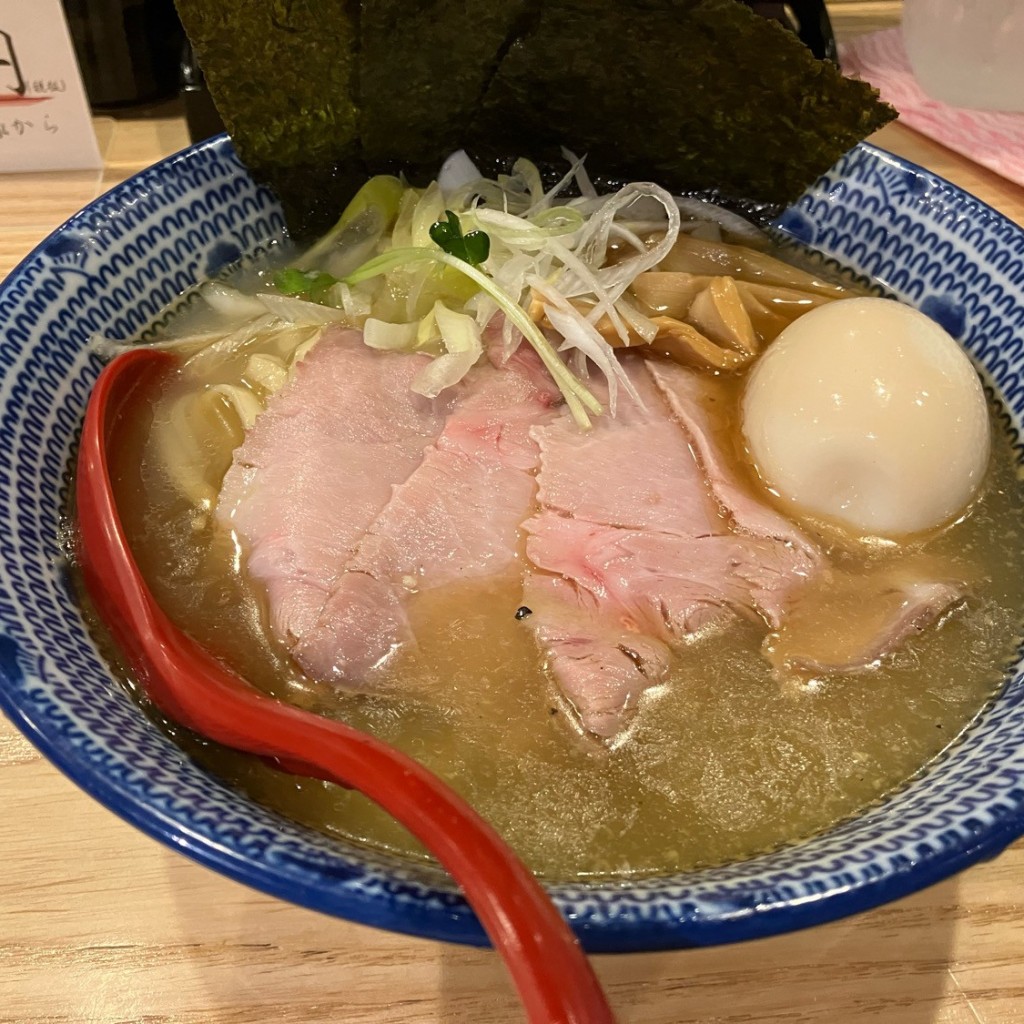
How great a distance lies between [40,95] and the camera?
1.79m

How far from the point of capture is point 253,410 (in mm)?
1345

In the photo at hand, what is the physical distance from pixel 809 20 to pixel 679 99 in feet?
2.94

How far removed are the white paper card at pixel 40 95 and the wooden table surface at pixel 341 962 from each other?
1440 mm

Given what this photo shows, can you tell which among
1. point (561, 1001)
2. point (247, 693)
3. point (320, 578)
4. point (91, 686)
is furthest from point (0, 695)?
point (561, 1001)

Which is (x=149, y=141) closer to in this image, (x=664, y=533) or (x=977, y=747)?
(x=664, y=533)

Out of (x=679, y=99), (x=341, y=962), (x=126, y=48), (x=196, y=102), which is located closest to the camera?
(x=341, y=962)

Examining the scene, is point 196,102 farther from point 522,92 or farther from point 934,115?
point 934,115

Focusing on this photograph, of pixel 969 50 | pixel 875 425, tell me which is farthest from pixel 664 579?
pixel 969 50

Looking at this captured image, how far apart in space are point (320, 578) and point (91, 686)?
304mm

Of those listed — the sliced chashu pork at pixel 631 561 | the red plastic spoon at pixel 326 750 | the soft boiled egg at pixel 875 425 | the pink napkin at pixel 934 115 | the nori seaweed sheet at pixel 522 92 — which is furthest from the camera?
the pink napkin at pixel 934 115

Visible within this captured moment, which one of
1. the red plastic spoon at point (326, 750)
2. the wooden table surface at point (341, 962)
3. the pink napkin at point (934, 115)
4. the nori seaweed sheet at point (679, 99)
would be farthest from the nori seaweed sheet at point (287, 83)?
the pink napkin at point (934, 115)

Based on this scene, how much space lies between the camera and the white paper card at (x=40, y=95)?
1661mm

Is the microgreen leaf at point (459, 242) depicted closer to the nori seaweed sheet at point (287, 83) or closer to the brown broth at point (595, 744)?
the nori seaweed sheet at point (287, 83)

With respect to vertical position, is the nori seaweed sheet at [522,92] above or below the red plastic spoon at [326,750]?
above
